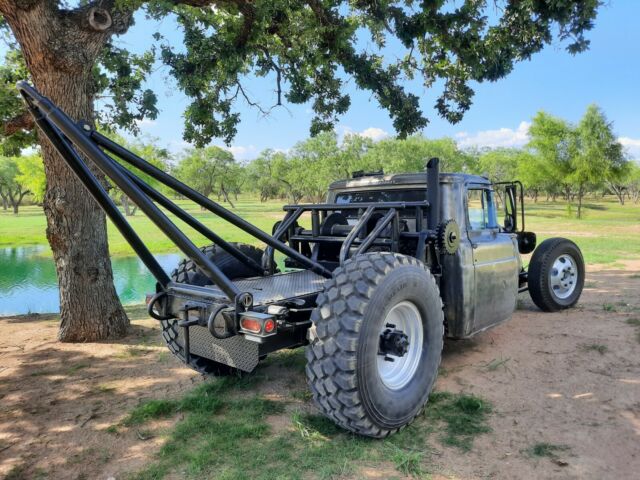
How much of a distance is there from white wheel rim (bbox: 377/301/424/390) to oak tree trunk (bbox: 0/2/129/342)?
4312 mm

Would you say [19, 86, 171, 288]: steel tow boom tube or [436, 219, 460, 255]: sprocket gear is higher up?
[19, 86, 171, 288]: steel tow boom tube

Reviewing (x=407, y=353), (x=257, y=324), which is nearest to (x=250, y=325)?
(x=257, y=324)

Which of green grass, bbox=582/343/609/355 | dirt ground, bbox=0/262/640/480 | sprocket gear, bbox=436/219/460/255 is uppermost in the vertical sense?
sprocket gear, bbox=436/219/460/255

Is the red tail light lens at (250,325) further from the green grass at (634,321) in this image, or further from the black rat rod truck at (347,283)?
the green grass at (634,321)

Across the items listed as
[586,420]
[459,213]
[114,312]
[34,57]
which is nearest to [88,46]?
[34,57]

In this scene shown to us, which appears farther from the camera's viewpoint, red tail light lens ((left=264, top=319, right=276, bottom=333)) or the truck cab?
the truck cab

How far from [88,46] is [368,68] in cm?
511

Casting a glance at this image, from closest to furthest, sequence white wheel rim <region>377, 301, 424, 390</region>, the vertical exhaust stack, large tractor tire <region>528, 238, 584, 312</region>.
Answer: white wheel rim <region>377, 301, 424, 390</region>, the vertical exhaust stack, large tractor tire <region>528, 238, 584, 312</region>

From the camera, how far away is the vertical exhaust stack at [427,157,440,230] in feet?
14.7

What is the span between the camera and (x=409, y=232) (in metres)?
4.62

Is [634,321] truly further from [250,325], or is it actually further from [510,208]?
[250,325]

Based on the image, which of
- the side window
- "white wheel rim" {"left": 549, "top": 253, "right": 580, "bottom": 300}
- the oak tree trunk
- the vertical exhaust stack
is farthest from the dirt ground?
the vertical exhaust stack

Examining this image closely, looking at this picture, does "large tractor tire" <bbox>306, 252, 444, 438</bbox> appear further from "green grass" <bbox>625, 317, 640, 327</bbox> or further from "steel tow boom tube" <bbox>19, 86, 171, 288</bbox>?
"green grass" <bbox>625, 317, 640, 327</bbox>

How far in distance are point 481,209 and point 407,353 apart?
2.24 metres
